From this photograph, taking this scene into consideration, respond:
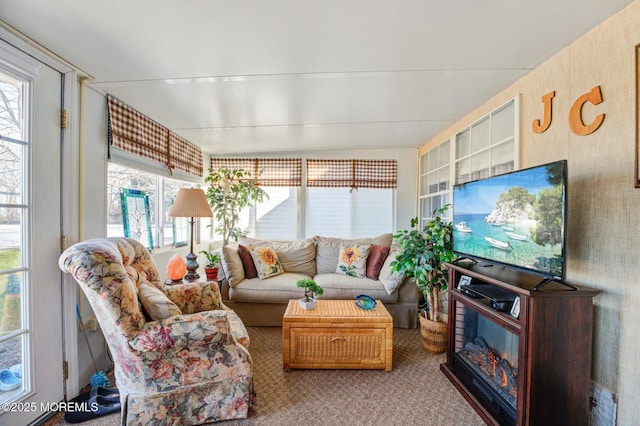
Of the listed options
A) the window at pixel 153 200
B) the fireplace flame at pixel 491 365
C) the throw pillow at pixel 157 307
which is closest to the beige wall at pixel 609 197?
the fireplace flame at pixel 491 365

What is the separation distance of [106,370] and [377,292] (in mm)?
2334

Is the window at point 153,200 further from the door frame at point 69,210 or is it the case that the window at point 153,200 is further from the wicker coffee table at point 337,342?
the wicker coffee table at point 337,342

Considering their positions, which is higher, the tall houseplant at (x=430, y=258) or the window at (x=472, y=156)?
the window at (x=472, y=156)

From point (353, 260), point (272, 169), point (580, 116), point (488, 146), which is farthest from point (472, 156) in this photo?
point (272, 169)

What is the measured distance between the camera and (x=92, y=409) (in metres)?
1.53

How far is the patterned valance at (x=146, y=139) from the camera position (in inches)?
84.2

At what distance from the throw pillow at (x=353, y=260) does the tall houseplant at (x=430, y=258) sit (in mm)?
603

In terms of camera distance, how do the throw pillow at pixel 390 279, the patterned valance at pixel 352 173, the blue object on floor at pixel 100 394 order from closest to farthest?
the blue object on floor at pixel 100 394
the throw pillow at pixel 390 279
the patterned valance at pixel 352 173

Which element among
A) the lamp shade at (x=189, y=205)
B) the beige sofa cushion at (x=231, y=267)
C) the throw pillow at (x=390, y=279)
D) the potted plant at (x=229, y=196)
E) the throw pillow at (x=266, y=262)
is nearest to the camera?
the lamp shade at (x=189, y=205)

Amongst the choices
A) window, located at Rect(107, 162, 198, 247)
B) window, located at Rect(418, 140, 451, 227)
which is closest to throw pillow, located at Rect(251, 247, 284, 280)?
window, located at Rect(107, 162, 198, 247)

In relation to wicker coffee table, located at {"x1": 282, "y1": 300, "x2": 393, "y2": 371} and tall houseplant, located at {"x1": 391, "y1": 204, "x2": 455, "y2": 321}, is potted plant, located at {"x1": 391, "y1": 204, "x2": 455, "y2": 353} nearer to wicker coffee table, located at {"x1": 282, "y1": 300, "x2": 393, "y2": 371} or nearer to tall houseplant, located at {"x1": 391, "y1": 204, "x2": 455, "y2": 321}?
tall houseplant, located at {"x1": 391, "y1": 204, "x2": 455, "y2": 321}

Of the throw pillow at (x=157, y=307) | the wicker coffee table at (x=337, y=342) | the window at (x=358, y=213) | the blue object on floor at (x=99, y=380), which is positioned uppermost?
the window at (x=358, y=213)

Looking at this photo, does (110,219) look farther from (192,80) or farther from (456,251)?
(456,251)

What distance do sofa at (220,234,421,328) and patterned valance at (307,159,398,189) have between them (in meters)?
1.13
